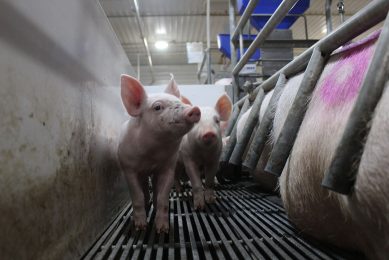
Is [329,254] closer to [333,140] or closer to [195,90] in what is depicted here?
[333,140]

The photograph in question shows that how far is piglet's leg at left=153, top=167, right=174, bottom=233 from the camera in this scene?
1.39 meters

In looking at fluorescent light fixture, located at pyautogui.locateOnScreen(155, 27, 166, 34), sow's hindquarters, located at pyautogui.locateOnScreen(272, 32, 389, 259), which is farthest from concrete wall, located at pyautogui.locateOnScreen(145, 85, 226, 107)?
fluorescent light fixture, located at pyautogui.locateOnScreen(155, 27, 166, 34)

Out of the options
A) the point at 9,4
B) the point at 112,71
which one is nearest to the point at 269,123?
the point at 112,71

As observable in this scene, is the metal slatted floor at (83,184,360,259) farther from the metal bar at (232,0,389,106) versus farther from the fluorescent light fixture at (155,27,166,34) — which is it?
the fluorescent light fixture at (155,27,166,34)

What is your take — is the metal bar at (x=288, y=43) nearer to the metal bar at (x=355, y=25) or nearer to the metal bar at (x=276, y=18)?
the metal bar at (x=276, y=18)

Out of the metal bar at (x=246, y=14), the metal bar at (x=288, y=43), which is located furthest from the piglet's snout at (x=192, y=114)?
the metal bar at (x=288, y=43)

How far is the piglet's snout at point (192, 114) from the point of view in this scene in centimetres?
132

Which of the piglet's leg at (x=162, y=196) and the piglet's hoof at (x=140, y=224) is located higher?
the piglet's leg at (x=162, y=196)

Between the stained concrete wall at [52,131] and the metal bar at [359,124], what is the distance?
2.41 ft

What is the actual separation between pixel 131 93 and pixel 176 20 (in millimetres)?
6236

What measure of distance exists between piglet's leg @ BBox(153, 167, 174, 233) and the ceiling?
4581mm

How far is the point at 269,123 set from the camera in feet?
5.17

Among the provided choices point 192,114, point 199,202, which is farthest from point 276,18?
point 199,202

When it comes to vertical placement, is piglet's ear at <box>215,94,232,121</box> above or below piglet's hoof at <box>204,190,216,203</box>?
above
